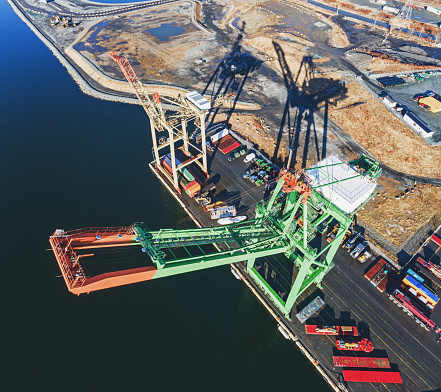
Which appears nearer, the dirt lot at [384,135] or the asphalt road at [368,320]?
the asphalt road at [368,320]

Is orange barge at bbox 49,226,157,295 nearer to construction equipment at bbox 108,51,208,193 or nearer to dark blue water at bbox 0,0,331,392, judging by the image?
dark blue water at bbox 0,0,331,392

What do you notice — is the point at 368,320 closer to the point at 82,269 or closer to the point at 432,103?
the point at 82,269

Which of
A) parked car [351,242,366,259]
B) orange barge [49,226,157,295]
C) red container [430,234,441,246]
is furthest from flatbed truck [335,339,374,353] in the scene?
orange barge [49,226,157,295]

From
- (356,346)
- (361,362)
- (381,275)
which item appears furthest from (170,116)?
(361,362)

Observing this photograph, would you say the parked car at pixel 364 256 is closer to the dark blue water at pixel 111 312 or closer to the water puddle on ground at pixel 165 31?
the dark blue water at pixel 111 312

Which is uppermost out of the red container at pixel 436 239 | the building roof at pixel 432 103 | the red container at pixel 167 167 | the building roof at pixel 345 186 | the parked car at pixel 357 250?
the red container at pixel 167 167

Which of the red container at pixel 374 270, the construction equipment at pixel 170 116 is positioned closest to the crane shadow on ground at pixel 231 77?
the construction equipment at pixel 170 116
